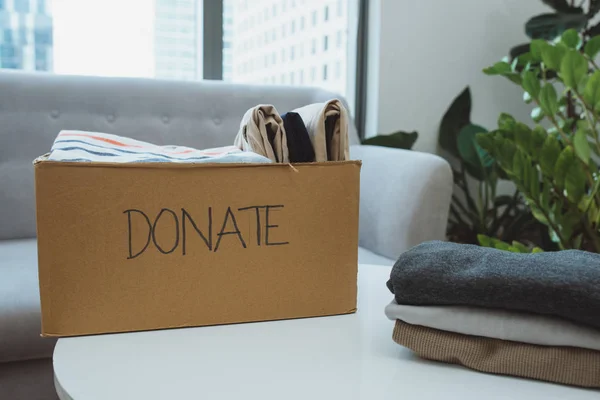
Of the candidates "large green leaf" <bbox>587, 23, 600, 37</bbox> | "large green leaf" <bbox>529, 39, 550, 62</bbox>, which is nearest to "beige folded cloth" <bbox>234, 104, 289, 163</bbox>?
"large green leaf" <bbox>529, 39, 550, 62</bbox>

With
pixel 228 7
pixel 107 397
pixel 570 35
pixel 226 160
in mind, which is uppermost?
pixel 228 7

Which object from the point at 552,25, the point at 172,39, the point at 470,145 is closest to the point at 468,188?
the point at 470,145

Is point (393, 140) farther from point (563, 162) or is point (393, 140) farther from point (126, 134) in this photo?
point (126, 134)

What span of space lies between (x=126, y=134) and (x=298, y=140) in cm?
103

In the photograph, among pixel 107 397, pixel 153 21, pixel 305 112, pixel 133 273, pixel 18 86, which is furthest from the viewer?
pixel 153 21

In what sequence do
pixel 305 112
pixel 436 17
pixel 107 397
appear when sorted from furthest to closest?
pixel 436 17 < pixel 305 112 < pixel 107 397

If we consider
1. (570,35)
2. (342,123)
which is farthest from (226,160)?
(570,35)

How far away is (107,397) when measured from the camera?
44 centimetres

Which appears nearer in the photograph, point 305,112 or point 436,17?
point 305,112

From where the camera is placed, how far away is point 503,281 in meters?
0.47

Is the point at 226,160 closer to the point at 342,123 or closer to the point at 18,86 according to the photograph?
the point at 342,123

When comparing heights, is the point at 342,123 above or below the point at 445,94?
below

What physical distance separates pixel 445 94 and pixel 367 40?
401 millimetres

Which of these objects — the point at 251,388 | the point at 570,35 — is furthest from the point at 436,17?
the point at 251,388
